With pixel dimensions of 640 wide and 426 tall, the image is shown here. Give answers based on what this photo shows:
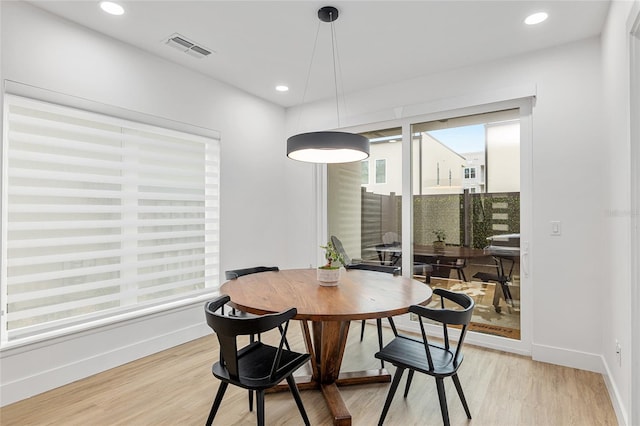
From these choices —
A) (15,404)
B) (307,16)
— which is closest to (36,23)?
(307,16)

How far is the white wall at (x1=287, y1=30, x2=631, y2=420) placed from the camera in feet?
9.10

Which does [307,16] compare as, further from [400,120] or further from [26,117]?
[26,117]

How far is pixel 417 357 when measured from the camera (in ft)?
6.64

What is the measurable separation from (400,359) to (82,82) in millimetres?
3033

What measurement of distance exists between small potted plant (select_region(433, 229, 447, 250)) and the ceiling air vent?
2.78 metres

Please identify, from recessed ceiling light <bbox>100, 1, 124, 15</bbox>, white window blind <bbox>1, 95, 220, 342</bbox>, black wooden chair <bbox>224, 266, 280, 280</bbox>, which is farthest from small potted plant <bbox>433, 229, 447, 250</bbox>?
recessed ceiling light <bbox>100, 1, 124, 15</bbox>

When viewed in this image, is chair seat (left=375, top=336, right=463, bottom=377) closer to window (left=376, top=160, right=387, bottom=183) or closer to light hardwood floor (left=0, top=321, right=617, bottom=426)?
light hardwood floor (left=0, top=321, right=617, bottom=426)

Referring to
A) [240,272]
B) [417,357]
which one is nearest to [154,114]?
[240,272]

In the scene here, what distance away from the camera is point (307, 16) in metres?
2.57

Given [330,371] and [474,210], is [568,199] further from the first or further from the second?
[330,371]

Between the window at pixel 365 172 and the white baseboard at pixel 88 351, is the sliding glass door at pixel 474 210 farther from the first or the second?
the white baseboard at pixel 88 351

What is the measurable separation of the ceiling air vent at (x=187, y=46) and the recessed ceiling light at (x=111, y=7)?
0.42 metres

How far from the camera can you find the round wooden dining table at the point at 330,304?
190 cm

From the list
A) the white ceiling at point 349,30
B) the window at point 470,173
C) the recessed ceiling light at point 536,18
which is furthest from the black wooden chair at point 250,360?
the recessed ceiling light at point 536,18
